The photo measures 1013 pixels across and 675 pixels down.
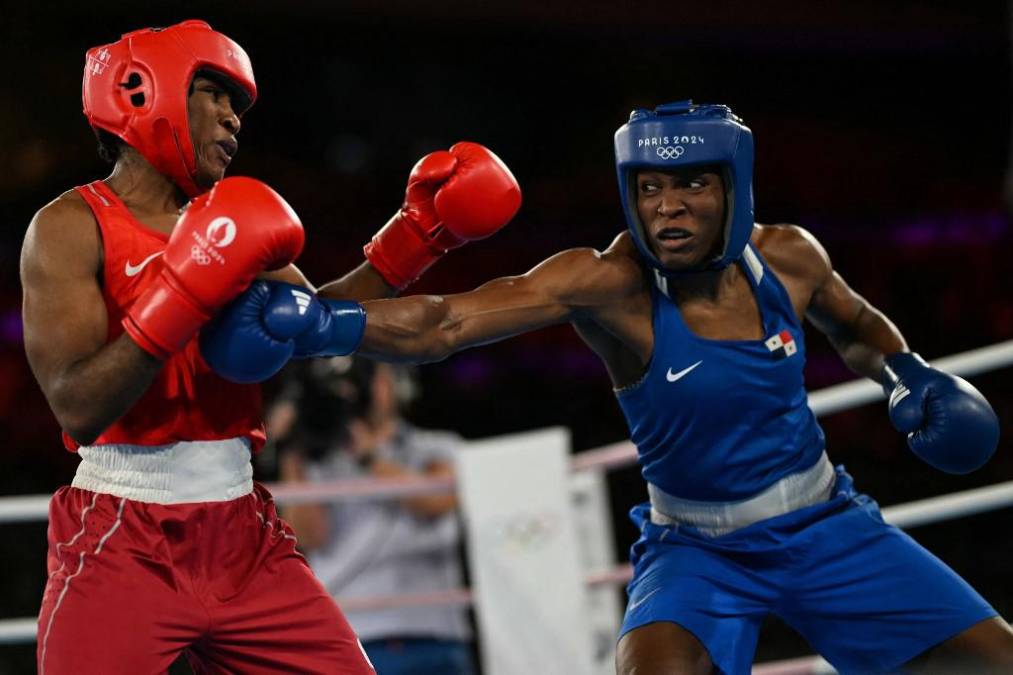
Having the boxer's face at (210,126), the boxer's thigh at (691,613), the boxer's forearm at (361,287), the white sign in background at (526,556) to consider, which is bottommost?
the white sign in background at (526,556)

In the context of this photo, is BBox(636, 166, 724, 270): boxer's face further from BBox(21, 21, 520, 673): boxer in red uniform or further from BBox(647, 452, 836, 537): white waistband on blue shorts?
BBox(21, 21, 520, 673): boxer in red uniform

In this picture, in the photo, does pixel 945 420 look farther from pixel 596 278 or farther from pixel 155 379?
pixel 155 379

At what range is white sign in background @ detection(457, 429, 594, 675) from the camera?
3115 millimetres

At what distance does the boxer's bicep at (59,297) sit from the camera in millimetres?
1747

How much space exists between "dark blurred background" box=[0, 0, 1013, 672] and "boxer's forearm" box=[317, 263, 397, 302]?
3.96 meters

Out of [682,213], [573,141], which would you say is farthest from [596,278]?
[573,141]

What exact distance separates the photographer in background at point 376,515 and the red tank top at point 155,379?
1.43 meters

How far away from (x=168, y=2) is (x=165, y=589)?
713 cm

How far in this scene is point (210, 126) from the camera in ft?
6.52

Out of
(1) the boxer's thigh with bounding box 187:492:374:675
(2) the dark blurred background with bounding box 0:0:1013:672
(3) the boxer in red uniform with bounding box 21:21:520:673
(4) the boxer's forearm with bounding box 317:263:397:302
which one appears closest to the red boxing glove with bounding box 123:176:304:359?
(3) the boxer in red uniform with bounding box 21:21:520:673

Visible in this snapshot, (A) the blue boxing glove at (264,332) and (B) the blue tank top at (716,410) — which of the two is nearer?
(A) the blue boxing glove at (264,332)

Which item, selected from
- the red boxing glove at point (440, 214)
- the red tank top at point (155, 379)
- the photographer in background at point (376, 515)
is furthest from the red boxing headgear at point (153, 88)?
the photographer in background at point (376, 515)

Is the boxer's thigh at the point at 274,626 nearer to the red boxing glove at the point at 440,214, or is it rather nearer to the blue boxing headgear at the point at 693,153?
the red boxing glove at the point at 440,214

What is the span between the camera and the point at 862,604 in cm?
220
